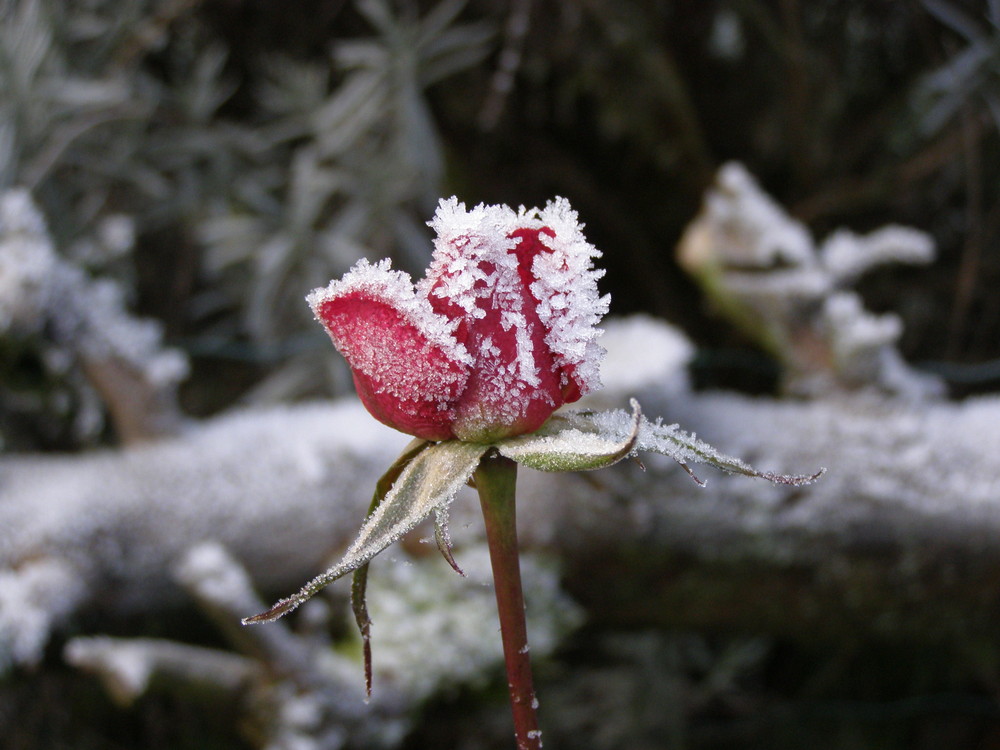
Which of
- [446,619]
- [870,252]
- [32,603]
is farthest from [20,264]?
[870,252]

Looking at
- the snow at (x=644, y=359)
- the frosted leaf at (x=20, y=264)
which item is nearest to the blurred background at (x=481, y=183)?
the frosted leaf at (x=20, y=264)

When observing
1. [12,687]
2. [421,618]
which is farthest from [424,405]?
[12,687]

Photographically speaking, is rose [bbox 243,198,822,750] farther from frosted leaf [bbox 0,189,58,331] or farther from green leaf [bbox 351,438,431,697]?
frosted leaf [bbox 0,189,58,331]

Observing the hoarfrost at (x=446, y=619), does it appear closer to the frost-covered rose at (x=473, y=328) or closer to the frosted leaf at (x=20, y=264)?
the frosted leaf at (x=20, y=264)

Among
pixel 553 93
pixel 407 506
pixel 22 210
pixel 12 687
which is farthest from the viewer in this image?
pixel 553 93

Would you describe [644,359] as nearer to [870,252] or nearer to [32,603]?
[870,252]

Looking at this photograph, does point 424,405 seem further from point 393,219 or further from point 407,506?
point 393,219

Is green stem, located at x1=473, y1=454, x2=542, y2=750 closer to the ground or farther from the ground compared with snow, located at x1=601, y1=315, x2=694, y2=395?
closer to the ground

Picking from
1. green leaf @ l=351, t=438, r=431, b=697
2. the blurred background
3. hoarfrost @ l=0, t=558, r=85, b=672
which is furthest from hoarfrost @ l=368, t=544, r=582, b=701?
green leaf @ l=351, t=438, r=431, b=697
